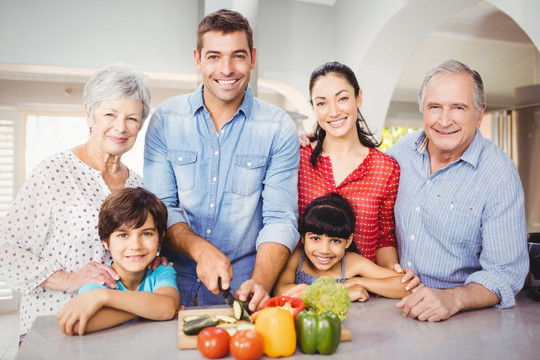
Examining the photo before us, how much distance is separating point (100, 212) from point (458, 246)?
1451 mm

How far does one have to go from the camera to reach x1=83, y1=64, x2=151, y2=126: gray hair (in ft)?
6.20

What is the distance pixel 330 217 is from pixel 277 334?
0.79 meters

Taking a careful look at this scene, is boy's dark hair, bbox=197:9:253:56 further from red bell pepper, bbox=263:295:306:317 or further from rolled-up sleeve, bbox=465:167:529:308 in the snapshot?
rolled-up sleeve, bbox=465:167:529:308

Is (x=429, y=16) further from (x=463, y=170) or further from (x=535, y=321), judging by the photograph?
(x=535, y=321)

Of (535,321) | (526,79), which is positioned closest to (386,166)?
(535,321)

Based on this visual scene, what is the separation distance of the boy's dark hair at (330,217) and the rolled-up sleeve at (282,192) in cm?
7

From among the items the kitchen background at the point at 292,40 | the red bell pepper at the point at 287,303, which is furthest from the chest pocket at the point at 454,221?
the kitchen background at the point at 292,40

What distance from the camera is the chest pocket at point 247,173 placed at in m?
1.98

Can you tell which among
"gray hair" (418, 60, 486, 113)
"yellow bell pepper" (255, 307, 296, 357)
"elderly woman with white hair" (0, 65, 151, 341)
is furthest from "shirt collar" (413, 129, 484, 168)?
"elderly woman with white hair" (0, 65, 151, 341)

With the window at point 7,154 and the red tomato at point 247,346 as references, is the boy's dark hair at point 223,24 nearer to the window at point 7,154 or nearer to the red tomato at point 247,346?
the red tomato at point 247,346

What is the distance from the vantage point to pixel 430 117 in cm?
195

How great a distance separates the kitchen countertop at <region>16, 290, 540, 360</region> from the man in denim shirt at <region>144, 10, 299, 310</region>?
1.69 feet

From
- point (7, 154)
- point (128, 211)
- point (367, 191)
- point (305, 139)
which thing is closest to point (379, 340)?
point (367, 191)

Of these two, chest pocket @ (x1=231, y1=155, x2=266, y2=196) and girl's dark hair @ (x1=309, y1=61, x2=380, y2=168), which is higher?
girl's dark hair @ (x1=309, y1=61, x2=380, y2=168)
